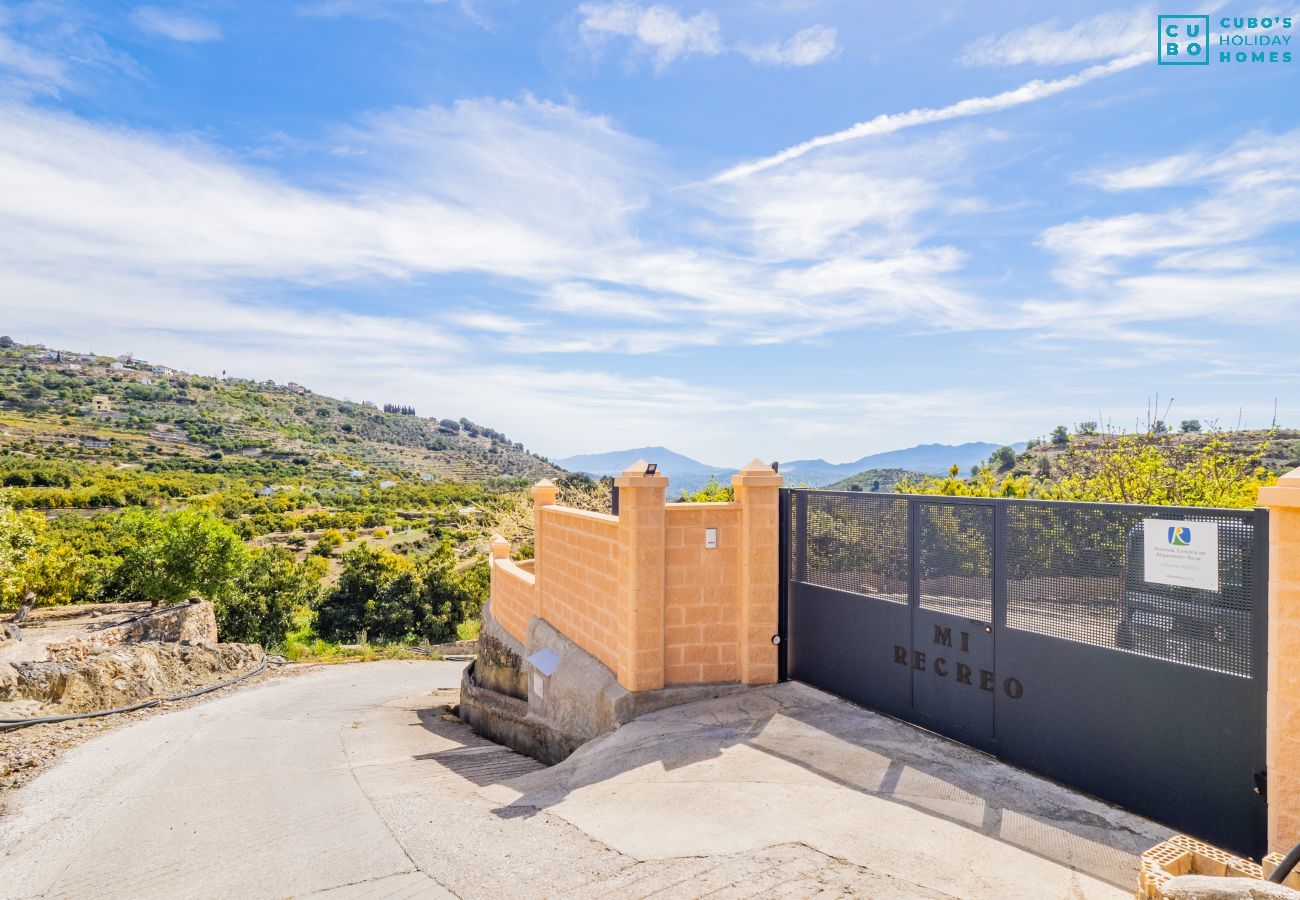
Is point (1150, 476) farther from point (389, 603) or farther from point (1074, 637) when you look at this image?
point (389, 603)

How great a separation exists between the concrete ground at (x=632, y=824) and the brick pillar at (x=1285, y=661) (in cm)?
76

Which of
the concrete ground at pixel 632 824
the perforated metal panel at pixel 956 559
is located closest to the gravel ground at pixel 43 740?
the concrete ground at pixel 632 824

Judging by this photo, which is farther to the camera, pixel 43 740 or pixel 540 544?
pixel 540 544

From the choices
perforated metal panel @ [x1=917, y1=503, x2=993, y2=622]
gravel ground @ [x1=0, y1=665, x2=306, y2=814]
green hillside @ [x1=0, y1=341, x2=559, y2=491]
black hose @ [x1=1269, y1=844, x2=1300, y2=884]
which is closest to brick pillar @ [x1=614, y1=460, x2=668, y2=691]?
perforated metal panel @ [x1=917, y1=503, x2=993, y2=622]

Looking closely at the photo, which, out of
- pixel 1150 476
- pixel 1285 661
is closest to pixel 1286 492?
pixel 1285 661

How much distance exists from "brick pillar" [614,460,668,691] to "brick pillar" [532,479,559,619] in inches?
129

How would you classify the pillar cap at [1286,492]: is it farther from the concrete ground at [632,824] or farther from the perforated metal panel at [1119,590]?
the concrete ground at [632,824]

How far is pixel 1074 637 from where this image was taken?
5555mm

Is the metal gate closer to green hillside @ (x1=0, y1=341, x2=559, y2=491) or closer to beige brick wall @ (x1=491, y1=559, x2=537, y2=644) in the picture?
beige brick wall @ (x1=491, y1=559, x2=537, y2=644)

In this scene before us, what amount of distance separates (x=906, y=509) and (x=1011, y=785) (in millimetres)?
2508

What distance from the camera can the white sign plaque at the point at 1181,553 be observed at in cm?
473

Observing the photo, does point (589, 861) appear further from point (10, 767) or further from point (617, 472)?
point (10, 767)

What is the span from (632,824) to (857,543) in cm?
371

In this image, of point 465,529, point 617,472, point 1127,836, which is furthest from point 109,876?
point 465,529
